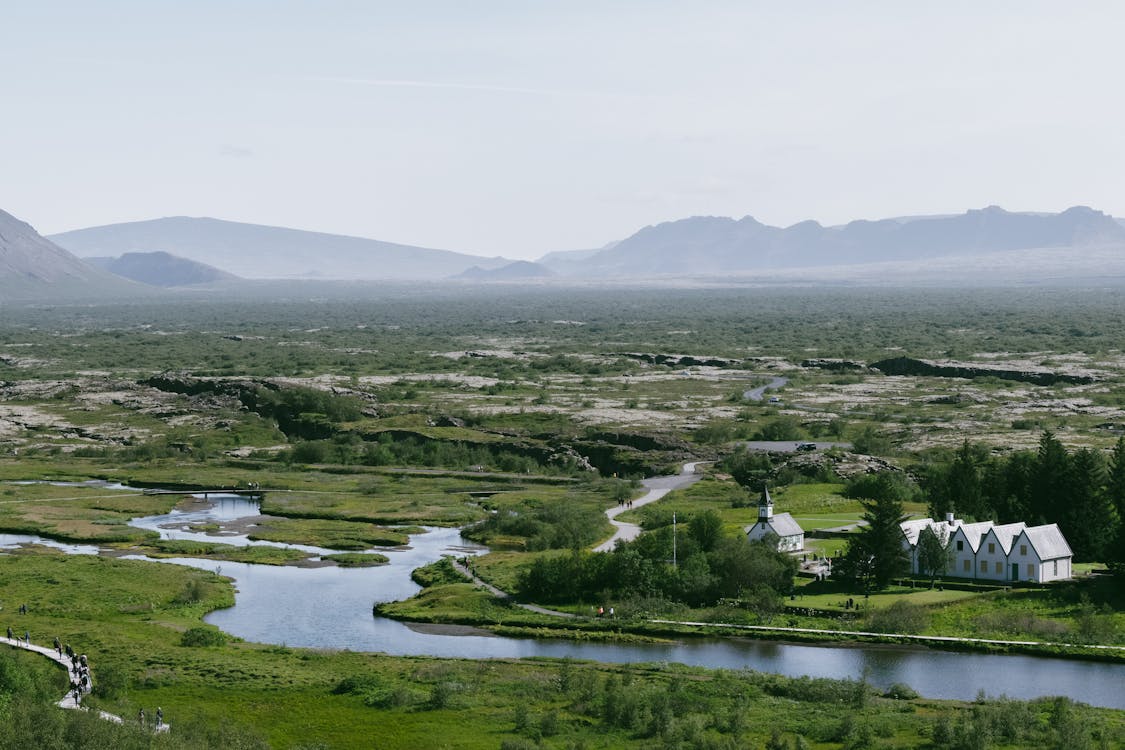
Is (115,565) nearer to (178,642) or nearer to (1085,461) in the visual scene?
(178,642)

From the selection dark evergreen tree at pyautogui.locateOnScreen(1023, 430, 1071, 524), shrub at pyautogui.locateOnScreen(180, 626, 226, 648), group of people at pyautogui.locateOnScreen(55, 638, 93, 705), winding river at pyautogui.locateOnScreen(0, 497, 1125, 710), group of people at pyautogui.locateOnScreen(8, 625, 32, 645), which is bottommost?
winding river at pyautogui.locateOnScreen(0, 497, 1125, 710)

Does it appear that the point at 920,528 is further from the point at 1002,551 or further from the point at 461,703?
the point at 461,703

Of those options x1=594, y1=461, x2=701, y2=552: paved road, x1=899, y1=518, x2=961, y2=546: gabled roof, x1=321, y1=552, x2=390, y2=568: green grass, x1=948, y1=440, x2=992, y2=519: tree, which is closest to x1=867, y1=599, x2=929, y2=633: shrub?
x1=899, y1=518, x2=961, y2=546: gabled roof

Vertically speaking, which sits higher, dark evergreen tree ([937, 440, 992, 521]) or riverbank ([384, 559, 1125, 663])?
dark evergreen tree ([937, 440, 992, 521])

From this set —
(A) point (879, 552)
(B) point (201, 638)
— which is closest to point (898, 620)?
(A) point (879, 552)

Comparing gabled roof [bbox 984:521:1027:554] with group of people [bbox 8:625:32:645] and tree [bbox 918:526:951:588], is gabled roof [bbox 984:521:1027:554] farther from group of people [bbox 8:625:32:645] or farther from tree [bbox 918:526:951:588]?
group of people [bbox 8:625:32:645]

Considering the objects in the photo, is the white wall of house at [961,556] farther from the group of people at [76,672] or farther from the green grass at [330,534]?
the group of people at [76,672]
